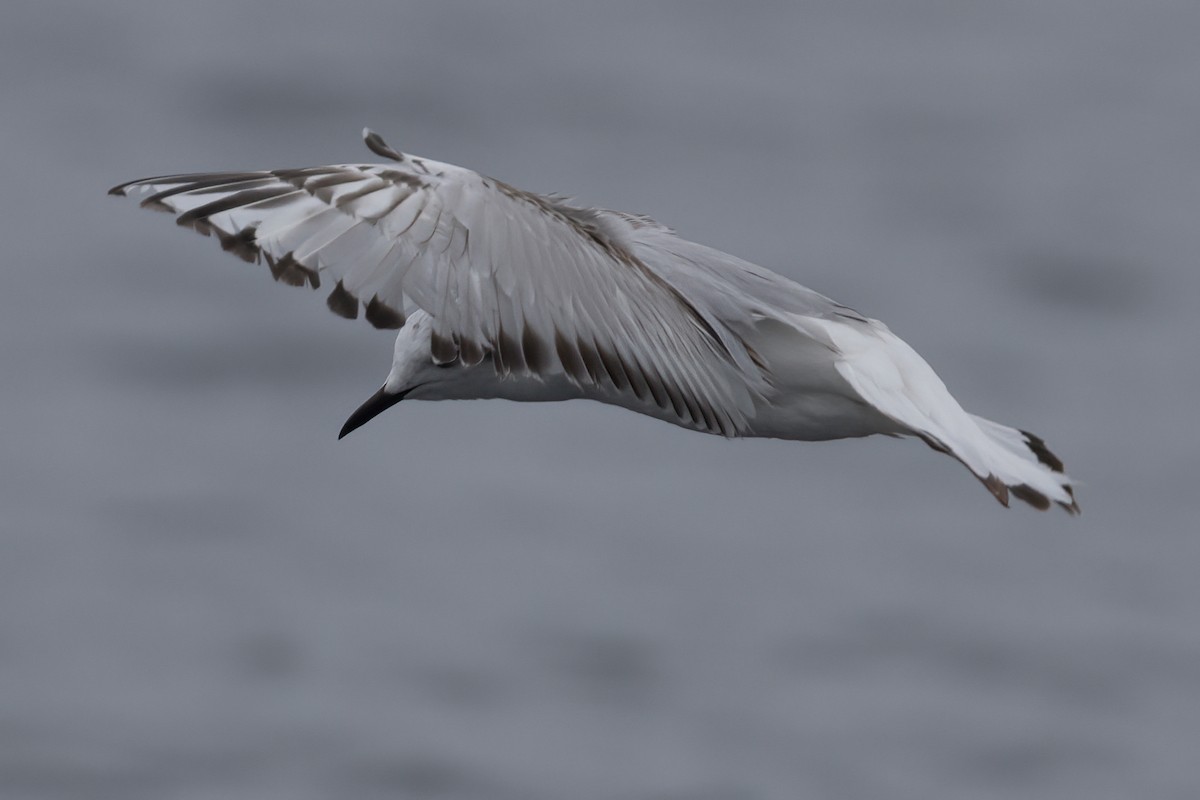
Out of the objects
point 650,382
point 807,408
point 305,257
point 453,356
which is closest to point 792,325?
point 807,408

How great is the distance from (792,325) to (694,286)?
10.0 inches

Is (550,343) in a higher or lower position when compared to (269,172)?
lower

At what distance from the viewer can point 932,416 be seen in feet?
14.5

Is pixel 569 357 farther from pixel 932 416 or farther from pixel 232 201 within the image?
pixel 932 416

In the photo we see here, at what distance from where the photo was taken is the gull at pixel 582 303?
3885 mm

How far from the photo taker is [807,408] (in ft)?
15.1

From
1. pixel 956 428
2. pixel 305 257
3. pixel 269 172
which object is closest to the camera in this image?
pixel 305 257

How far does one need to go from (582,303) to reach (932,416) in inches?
35.3

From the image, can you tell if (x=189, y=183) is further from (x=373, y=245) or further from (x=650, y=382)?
(x=650, y=382)

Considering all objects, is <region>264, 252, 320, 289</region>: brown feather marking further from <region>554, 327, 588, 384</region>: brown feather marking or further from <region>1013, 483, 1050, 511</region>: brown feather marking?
<region>1013, 483, 1050, 511</region>: brown feather marking

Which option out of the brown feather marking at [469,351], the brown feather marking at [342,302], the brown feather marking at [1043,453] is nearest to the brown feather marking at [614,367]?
the brown feather marking at [469,351]

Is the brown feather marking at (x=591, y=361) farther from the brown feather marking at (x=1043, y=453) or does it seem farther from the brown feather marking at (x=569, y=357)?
the brown feather marking at (x=1043, y=453)

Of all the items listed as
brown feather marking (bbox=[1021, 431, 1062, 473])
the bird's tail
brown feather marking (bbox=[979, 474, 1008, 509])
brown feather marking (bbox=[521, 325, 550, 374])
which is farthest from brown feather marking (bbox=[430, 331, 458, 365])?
brown feather marking (bbox=[1021, 431, 1062, 473])

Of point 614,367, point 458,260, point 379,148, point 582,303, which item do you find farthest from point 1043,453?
point 379,148
